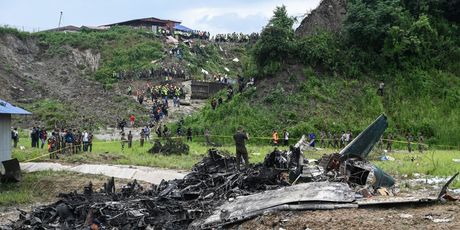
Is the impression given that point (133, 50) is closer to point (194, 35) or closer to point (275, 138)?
point (194, 35)

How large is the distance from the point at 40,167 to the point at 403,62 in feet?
77.8

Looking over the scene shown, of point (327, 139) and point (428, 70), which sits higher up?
point (428, 70)

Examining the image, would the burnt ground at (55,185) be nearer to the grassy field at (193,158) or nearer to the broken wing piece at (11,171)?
the broken wing piece at (11,171)

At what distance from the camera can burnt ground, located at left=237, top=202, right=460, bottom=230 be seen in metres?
10.6

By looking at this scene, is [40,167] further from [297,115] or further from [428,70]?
[428,70]

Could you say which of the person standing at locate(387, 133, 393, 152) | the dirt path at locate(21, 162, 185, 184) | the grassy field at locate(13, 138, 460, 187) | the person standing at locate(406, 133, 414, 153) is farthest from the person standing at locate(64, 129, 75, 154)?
→ the person standing at locate(406, 133, 414, 153)

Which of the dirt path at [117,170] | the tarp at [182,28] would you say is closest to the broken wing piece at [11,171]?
the dirt path at [117,170]

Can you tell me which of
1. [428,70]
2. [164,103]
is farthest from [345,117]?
[164,103]

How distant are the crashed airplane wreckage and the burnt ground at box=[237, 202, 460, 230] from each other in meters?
0.24

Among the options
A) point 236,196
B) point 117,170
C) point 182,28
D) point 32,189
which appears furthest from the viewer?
point 182,28

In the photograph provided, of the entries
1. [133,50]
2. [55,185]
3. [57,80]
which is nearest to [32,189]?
[55,185]

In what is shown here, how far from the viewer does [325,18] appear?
41.6m

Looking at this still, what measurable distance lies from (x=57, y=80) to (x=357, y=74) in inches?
1071

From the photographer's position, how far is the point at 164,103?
143ft
